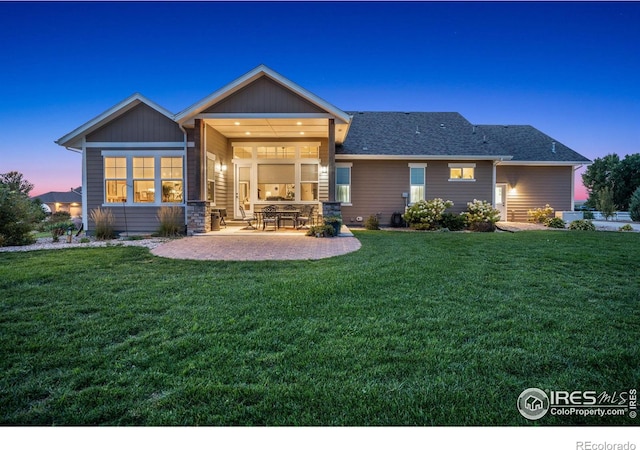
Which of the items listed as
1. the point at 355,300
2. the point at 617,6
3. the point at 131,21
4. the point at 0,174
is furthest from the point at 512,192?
the point at 0,174

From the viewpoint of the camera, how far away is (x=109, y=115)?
41.1ft

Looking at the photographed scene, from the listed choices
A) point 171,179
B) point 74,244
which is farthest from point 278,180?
point 74,244

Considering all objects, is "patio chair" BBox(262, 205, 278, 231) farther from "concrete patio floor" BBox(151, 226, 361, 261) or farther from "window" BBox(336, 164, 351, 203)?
"window" BBox(336, 164, 351, 203)

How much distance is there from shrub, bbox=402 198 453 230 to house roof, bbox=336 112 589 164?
2.33 meters

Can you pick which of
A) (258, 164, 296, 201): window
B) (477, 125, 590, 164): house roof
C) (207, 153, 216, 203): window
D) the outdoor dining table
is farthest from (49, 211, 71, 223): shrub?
(477, 125, 590, 164): house roof

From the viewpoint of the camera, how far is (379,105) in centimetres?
2839

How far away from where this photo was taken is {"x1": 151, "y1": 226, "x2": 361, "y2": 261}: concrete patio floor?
7814 mm

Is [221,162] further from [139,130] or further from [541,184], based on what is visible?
[541,184]

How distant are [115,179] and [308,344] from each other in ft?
42.6

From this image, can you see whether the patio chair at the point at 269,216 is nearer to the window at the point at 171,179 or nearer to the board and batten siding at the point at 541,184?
the window at the point at 171,179

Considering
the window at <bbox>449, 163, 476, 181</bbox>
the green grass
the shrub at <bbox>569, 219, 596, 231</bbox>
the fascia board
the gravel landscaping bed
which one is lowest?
the green grass

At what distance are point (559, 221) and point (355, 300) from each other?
15.6 m

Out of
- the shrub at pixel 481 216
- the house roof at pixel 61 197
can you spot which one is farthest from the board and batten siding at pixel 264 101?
the house roof at pixel 61 197
